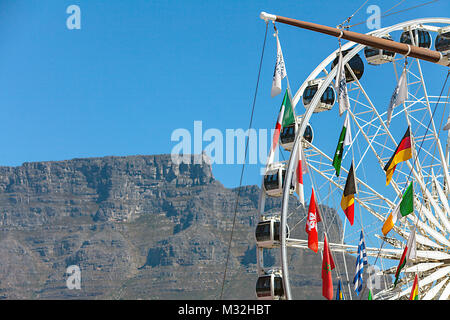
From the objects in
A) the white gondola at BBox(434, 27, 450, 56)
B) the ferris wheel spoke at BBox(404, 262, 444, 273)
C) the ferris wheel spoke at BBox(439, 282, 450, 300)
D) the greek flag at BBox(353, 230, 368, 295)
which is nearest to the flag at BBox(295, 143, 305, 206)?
the greek flag at BBox(353, 230, 368, 295)

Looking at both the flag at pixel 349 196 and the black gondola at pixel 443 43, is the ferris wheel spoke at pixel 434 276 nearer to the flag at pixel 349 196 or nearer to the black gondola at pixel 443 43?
the flag at pixel 349 196

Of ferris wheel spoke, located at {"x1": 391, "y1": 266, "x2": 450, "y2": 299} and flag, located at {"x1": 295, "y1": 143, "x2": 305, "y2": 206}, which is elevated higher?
flag, located at {"x1": 295, "y1": 143, "x2": 305, "y2": 206}

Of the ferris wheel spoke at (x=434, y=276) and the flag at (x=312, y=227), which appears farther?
the ferris wheel spoke at (x=434, y=276)

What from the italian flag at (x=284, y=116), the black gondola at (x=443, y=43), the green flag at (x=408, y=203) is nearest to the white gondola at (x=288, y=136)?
the italian flag at (x=284, y=116)

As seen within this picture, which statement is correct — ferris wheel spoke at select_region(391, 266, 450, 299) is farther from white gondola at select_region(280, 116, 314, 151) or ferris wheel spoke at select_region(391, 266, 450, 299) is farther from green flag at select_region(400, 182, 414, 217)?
white gondola at select_region(280, 116, 314, 151)

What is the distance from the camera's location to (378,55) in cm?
5375

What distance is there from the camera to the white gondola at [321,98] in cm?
4972

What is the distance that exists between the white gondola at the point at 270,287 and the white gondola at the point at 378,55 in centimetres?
1725

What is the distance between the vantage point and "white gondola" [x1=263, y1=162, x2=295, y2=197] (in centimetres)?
4588

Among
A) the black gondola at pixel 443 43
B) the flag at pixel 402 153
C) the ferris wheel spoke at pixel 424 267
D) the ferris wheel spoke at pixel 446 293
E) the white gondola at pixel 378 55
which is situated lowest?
the ferris wheel spoke at pixel 446 293

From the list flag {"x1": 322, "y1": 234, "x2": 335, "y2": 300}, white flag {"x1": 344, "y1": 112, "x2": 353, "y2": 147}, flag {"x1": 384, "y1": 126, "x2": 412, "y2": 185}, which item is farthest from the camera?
white flag {"x1": 344, "y1": 112, "x2": 353, "y2": 147}

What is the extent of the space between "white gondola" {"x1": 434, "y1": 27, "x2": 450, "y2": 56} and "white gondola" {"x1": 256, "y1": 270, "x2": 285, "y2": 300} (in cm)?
1620
